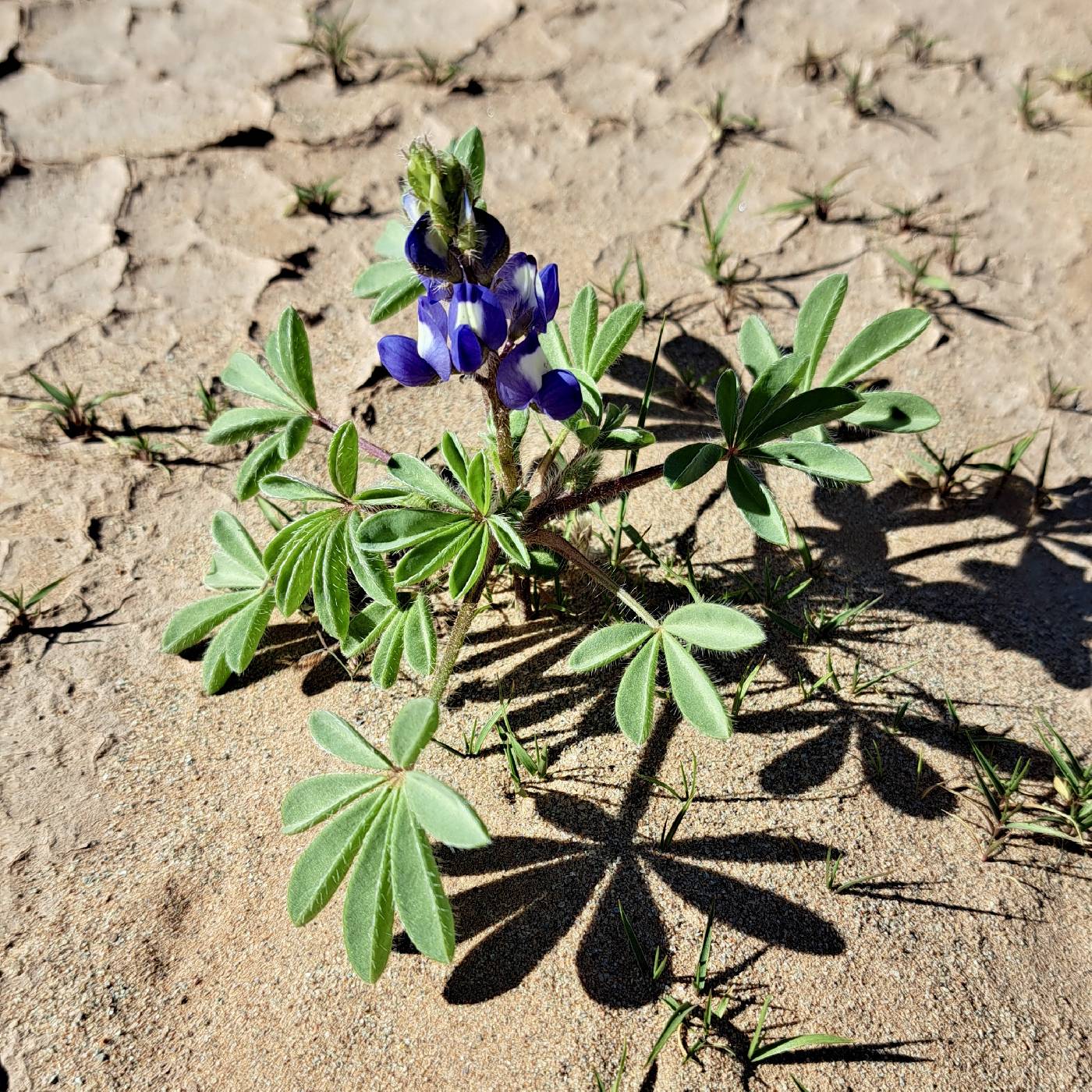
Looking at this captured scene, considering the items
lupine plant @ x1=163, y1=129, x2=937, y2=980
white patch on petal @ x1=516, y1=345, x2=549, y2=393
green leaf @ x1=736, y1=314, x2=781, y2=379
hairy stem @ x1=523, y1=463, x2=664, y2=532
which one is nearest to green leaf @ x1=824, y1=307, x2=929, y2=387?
lupine plant @ x1=163, y1=129, x2=937, y2=980

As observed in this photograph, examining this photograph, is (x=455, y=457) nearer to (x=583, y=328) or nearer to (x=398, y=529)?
(x=398, y=529)

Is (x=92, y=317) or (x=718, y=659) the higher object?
(x=92, y=317)

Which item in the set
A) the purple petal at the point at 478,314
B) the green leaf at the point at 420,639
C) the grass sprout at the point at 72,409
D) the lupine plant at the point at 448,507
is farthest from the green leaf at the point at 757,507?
the grass sprout at the point at 72,409

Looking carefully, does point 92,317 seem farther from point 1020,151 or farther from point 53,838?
point 1020,151

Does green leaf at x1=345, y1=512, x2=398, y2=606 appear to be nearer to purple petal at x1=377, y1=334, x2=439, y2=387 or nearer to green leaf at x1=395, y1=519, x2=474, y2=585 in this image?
green leaf at x1=395, y1=519, x2=474, y2=585

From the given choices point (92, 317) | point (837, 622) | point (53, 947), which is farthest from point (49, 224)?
point (837, 622)

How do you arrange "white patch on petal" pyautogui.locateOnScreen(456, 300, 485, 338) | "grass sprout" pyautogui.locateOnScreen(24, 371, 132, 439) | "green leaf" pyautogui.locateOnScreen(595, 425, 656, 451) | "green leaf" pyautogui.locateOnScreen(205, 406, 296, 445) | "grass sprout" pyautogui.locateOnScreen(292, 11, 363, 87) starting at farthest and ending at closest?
"grass sprout" pyautogui.locateOnScreen(292, 11, 363, 87) → "grass sprout" pyautogui.locateOnScreen(24, 371, 132, 439) → "green leaf" pyautogui.locateOnScreen(205, 406, 296, 445) → "green leaf" pyautogui.locateOnScreen(595, 425, 656, 451) → "white patch on petal" pyautogui.locateOnScreen(456, 300, 485, 338)
